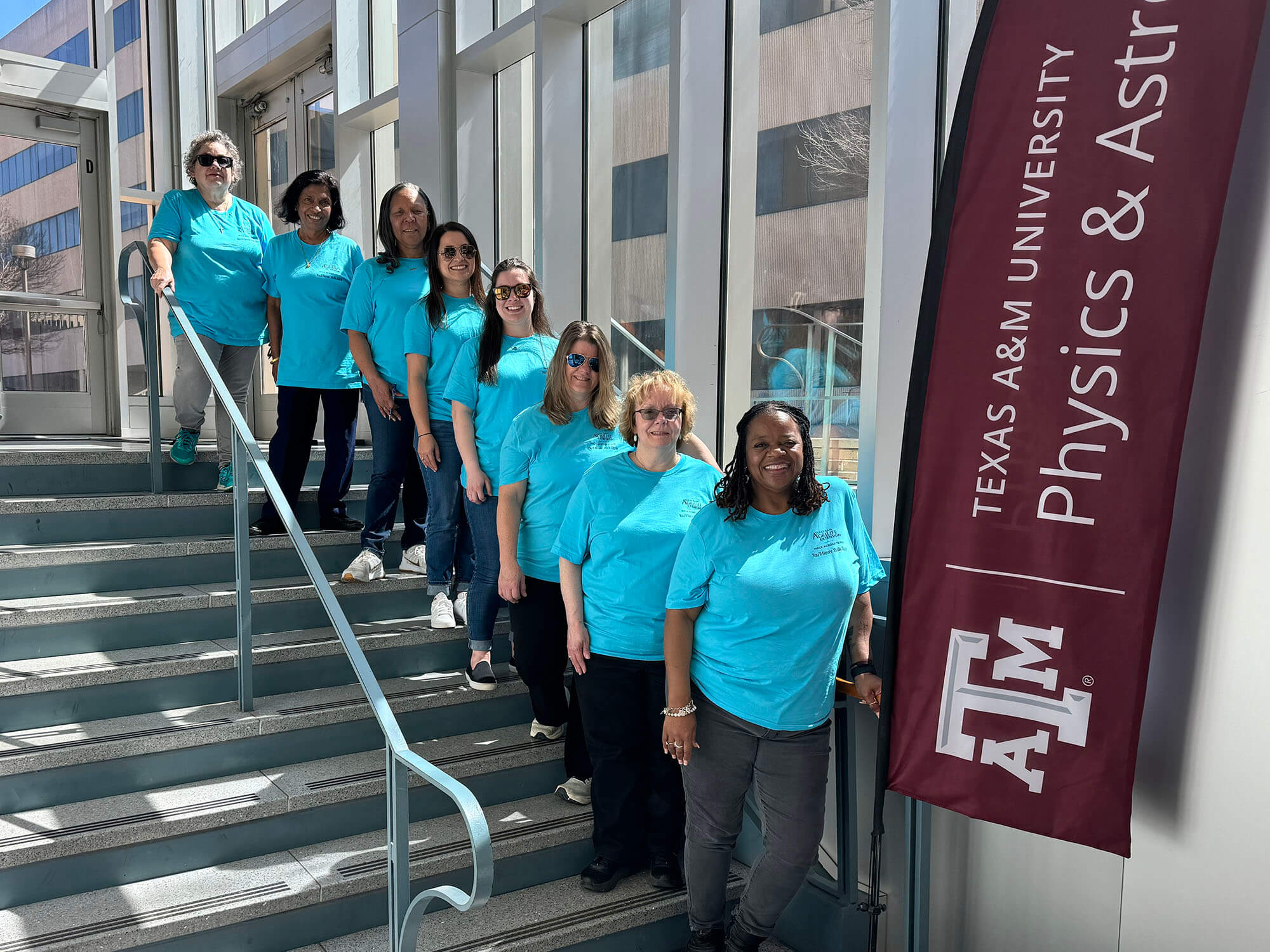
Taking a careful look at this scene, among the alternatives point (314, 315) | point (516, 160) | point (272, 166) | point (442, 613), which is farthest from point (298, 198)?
point (272, 166)

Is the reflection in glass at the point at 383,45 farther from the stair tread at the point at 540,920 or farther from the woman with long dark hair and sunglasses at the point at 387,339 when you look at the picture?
the stair tread at the point at 540,920

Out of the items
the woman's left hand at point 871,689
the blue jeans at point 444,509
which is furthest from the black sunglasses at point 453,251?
the woman's left hand at point 871,689

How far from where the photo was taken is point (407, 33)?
5.60 m

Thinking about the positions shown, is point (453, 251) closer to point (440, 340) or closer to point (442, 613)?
point (440, 340)

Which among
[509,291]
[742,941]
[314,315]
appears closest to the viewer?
[742,941]

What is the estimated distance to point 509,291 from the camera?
305 centimetres

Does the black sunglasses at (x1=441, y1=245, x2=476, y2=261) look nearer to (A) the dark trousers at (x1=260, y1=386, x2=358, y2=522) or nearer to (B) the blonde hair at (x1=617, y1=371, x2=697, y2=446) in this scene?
(A) the dark trousers at (x1=260, y1=386, x2=358, y2=522)

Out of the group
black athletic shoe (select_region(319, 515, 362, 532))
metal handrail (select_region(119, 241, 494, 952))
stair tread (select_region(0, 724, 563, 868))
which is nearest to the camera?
metal handrail (select_region(119, 241, 494, 952))

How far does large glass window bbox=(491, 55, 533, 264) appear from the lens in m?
5.29

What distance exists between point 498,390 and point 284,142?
5.07 metres

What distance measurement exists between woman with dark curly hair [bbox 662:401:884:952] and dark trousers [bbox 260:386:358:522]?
1.95 meters

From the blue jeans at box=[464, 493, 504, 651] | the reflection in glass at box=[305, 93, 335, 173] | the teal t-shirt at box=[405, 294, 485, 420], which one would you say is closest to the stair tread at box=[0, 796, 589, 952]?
the blue jeans at box=[464, 493, 504, 651]

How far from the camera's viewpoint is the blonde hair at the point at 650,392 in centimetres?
253

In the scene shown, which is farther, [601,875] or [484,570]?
[484,570]
